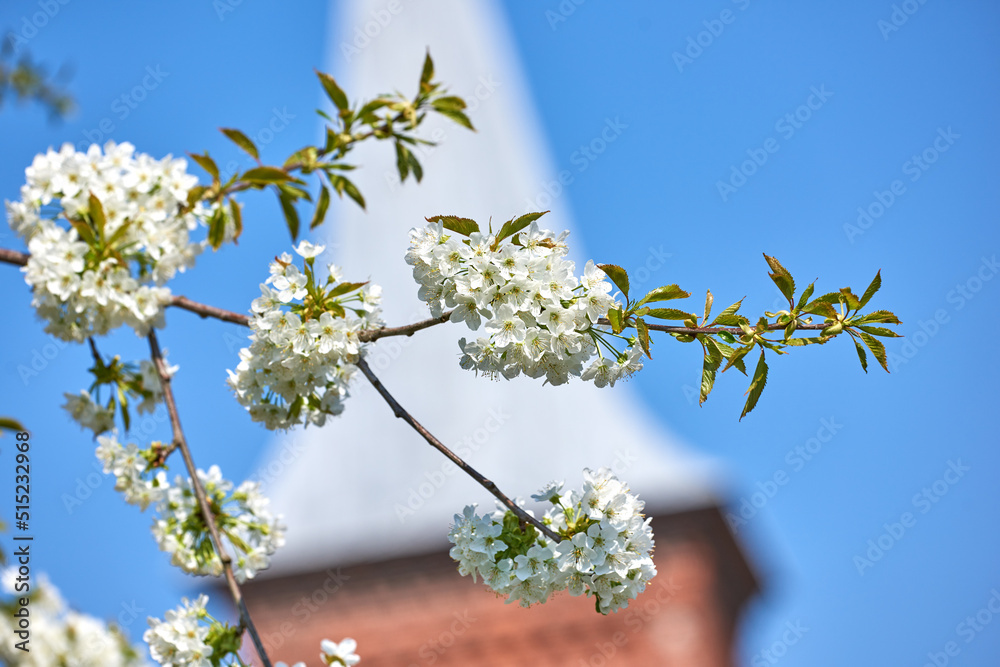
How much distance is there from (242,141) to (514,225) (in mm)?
998

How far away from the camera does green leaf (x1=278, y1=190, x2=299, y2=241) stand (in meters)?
2.41

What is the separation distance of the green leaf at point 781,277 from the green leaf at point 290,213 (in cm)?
140

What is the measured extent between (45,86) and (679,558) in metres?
7.87

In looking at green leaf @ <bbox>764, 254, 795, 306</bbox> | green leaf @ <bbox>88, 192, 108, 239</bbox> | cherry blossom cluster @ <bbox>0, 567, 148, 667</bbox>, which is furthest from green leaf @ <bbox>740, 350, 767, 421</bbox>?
cherry blossom cluster @ <bbox>0, 567, 148, 667</bbox>

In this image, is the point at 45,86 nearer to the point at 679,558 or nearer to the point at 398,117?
the point at 398,117

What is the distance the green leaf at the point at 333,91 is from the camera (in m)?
2.28

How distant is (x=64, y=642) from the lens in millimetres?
3398

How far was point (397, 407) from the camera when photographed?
1.83 meters

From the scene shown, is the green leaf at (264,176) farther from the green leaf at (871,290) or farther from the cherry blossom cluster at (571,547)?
the green leaf at (871,290)

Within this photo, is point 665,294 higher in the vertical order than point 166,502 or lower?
lower

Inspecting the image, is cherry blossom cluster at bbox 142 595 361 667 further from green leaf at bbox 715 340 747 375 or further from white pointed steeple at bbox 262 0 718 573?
white pointed steeple at bbox 262 0 718 573

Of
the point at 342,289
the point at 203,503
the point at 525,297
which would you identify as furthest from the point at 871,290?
the point at 203,503

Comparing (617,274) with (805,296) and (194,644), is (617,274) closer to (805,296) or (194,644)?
(805,296)

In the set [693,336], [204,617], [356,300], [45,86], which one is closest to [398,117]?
[356,300]
